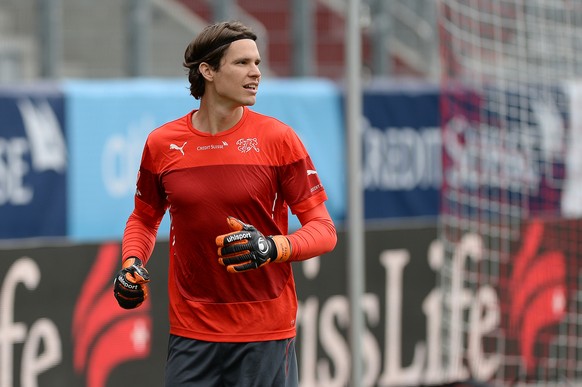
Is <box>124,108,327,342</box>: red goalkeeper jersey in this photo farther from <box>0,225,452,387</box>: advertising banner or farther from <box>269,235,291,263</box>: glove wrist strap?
<box>0,225,452,387</box>: advertising banner

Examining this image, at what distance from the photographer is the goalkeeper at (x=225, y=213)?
5.09m

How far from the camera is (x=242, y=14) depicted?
41.3 feet

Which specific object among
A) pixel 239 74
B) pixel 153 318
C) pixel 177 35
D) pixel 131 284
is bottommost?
pixel 153 318

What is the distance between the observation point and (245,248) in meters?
4.77

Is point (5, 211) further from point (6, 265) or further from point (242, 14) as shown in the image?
point (242, 14)

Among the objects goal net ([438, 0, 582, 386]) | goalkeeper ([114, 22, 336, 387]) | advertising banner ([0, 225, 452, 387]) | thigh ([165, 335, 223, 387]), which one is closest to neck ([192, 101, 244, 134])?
goalkeeper ([114, 22, 336, 387])

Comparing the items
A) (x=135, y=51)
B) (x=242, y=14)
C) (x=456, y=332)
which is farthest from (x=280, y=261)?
(x=242, y=14)

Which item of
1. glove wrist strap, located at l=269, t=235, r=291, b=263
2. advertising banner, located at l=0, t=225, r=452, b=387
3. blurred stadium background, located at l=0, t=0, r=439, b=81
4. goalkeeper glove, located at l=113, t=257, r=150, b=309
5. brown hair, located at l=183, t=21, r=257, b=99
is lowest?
advertising banner, located at l=0, t=225, r=452, b=387

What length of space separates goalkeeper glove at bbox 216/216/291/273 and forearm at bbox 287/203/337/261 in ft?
0.30

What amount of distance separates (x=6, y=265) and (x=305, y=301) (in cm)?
216

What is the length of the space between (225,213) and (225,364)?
58 centimetres

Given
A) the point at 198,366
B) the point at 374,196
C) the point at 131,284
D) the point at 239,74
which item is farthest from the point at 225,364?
the point at 374,196

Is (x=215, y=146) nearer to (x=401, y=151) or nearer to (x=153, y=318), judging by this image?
(x=153, y=318)

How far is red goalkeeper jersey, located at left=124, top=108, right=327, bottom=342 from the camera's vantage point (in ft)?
16.7
